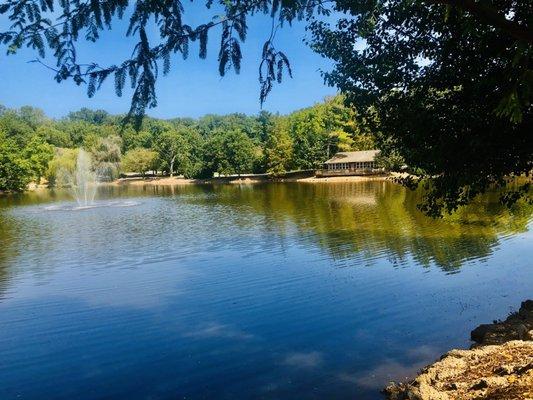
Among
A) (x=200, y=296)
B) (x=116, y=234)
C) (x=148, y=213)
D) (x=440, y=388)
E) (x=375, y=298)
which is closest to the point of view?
(x=440, y=388)

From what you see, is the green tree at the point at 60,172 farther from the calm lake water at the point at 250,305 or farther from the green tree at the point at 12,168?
the calm lake water at the point at 250,305

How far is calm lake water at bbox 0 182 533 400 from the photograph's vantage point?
30.6ft

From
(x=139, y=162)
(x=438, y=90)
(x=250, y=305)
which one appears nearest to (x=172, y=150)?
(x=139, y=162)

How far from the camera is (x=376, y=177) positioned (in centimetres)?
7519

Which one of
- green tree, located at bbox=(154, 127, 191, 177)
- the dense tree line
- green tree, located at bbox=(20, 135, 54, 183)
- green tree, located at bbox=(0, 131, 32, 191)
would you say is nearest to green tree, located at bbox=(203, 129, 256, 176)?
the dense tree line

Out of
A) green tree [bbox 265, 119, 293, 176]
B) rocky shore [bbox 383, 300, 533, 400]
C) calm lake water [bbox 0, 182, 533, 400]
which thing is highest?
green tree [bbox 265, 119, 293, 176]

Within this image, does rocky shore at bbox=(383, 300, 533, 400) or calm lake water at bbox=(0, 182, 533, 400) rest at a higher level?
rocky shore at bbox=(383, 300, 533, 400)

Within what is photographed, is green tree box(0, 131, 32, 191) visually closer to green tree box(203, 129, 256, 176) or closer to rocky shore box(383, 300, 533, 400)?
green tree box(203, 129, 256, 176)

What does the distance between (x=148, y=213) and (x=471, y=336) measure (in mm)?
32521

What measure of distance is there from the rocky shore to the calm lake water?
1058mm

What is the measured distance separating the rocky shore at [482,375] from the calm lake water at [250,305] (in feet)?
3.47

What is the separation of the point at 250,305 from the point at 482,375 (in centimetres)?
753

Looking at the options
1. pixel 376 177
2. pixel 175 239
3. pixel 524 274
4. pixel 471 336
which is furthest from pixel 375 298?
pixel 376 177

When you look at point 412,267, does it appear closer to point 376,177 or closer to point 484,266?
point 484,266
